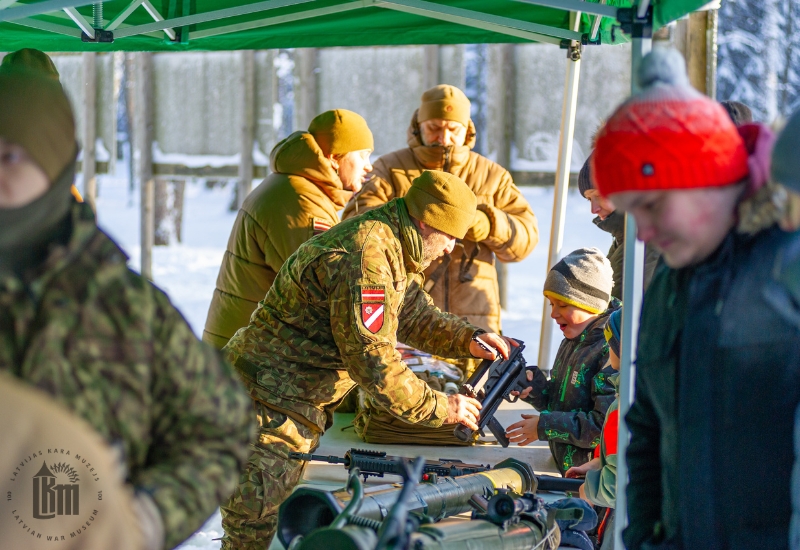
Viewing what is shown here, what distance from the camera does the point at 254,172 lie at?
7281mm

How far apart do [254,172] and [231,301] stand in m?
3.59

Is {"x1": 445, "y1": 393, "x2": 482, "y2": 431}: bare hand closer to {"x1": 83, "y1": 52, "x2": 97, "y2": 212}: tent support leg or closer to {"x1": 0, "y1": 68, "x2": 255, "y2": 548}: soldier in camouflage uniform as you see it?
{"x1": 0, "y1": 68, "x2": 255, "y2": 548}: soldier in camouflage uniform

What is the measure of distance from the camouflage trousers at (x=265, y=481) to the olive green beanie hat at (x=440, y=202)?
0.81 meters

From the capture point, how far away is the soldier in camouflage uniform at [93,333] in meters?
1.16

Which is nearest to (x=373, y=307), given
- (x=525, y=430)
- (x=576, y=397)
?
(x=525, y=430)

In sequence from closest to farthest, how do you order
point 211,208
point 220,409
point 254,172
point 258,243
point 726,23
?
1. point 220,409
2. point 258,243
3. point 254,172
4. point 726,23
5. point 211,208

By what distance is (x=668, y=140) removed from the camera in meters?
1.26

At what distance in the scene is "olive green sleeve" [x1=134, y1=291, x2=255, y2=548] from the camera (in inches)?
47.8

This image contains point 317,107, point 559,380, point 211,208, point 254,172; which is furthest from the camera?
point 211,208

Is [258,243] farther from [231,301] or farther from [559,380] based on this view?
[559,380]

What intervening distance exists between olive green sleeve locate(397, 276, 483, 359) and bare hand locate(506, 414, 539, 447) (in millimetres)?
348

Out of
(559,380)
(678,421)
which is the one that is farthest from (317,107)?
(678,421)

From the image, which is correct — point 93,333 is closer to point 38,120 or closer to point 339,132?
point 38,120

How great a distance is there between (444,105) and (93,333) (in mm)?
3284
